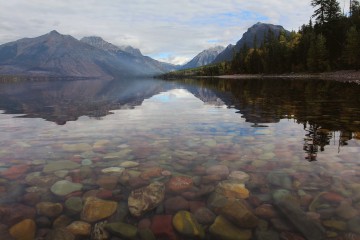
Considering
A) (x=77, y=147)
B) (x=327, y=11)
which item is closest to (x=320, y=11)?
(x=327, y=11)

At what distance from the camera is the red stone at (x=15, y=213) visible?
6537 mm

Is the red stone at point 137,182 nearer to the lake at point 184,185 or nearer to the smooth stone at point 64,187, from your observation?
the lake at point 184,185

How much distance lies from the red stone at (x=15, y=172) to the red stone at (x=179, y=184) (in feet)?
15.0

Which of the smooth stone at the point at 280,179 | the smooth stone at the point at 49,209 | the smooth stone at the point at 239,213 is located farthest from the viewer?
the smooth stone at the point at 280,179

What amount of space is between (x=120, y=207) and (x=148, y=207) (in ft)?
2.14

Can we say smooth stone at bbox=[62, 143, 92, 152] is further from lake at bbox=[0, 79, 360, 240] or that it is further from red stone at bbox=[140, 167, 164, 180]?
red stone at bbox=[140, 167, 164, 180]

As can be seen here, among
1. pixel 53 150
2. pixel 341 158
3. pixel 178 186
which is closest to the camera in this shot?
pixel 178 186

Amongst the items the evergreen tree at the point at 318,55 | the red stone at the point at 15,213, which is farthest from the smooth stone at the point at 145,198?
the evergreen tree at the point at 318,55

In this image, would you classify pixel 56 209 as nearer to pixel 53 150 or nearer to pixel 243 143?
pixel 53 150

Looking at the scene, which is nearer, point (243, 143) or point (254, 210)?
point (254, 210)

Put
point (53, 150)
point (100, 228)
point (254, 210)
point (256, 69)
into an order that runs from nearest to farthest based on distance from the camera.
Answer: point (100, 228), point (254, 210), point (53, 150), point (256, 69)

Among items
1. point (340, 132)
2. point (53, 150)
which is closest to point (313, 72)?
point (340, 132)

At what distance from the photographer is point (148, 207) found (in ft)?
23.3

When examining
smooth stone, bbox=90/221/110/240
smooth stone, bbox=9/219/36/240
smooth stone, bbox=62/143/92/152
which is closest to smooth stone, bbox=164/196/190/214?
smooth stone, bbox=90/221/110/240
